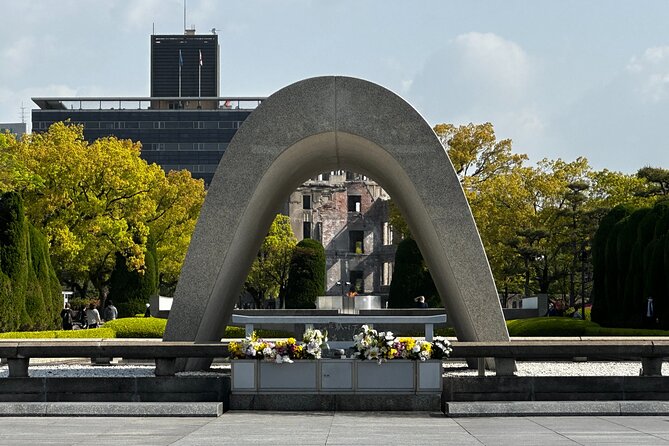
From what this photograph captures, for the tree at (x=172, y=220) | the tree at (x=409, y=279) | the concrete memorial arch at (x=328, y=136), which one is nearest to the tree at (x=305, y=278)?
the tree at (x=172, y=220)

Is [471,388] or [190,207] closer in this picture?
[471,388]

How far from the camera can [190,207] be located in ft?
175

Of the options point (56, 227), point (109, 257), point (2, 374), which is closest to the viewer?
point (2, 374)

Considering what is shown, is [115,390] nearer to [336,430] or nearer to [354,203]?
[336,430]

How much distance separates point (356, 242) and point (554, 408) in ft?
213

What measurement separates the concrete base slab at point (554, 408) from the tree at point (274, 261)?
52.8 meters

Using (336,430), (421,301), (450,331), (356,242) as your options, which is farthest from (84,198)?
(356,242)

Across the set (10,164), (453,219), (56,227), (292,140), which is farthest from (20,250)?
(453,219)

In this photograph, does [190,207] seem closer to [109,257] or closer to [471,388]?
[109,257]

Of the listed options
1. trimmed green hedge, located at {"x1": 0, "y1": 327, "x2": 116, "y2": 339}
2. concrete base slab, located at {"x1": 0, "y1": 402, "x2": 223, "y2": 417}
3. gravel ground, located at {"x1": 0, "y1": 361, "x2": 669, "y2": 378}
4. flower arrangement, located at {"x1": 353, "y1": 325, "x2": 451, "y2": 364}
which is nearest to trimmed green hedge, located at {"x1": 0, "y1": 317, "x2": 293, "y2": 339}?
trimmed green hedge, located at {"x1": 0, "y1": 327, "x2": 116, "y2": 339}

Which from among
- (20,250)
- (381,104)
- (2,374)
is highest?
(381,104)

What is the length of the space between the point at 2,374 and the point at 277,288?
51280 millimetres

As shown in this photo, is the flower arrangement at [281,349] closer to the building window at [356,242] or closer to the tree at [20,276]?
the tree at [20,276]

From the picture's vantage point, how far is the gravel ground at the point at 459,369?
19.0 metres
